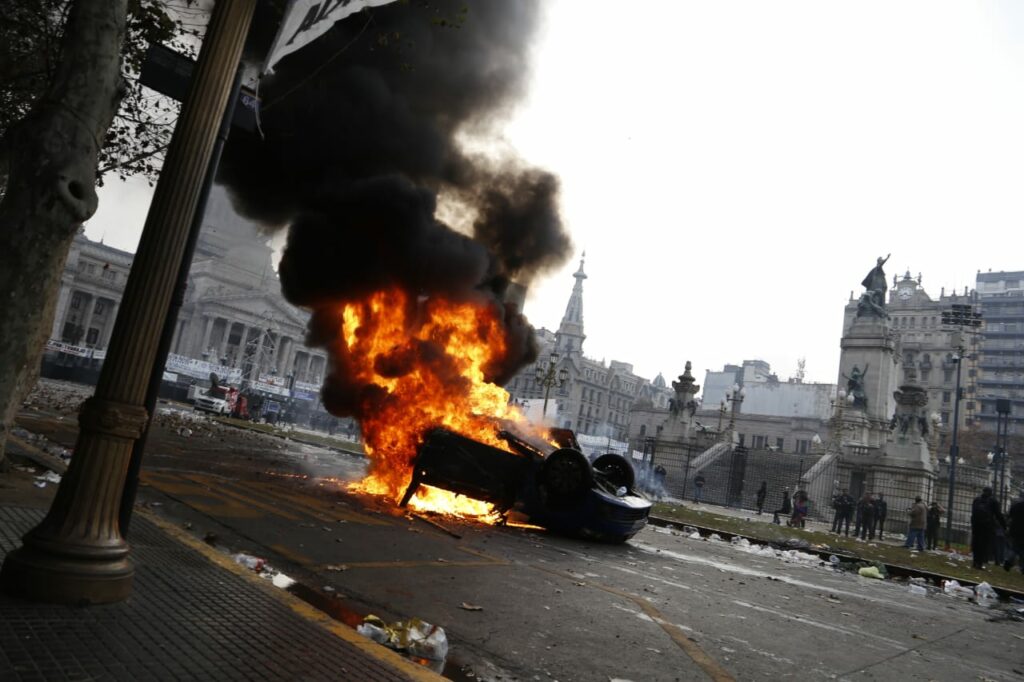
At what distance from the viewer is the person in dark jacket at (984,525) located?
14422 mm

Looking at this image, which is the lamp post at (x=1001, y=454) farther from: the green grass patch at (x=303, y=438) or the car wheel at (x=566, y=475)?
the green grass patch at (x=303, y=438)

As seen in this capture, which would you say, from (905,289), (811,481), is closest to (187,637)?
(811,481)

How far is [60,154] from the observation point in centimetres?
393

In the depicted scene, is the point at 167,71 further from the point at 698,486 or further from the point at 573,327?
the point at 573,327

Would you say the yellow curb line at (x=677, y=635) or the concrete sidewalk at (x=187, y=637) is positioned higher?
the concrete sidewalk at (x=187, y=637)

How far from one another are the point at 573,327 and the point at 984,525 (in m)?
99.7

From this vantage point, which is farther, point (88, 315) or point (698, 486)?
point (88, 315)

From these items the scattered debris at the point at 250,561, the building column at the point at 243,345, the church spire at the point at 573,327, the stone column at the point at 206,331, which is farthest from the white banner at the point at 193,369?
the church spire at the point at 573,327

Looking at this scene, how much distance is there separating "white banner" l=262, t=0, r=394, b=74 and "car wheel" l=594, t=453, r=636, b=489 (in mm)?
8342

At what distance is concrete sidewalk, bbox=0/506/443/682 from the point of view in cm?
268

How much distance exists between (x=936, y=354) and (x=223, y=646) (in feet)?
331

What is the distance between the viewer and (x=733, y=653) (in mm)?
4746

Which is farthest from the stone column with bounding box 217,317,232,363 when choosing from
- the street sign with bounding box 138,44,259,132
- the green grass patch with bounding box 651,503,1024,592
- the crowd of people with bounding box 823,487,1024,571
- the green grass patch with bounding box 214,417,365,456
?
the street sign with bounding box 138,44,259,132

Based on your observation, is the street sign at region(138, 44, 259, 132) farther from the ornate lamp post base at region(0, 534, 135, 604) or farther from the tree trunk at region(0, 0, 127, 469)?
the ornate lamp post base at region(0, 534, 135, 604)
